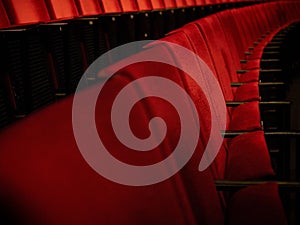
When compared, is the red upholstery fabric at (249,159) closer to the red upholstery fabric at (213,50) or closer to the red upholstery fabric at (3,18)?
the red upholstery fabric at (213,50)

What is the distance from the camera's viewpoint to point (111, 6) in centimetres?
90

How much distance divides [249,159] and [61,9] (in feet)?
1.53

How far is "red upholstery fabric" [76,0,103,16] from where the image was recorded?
0.78m

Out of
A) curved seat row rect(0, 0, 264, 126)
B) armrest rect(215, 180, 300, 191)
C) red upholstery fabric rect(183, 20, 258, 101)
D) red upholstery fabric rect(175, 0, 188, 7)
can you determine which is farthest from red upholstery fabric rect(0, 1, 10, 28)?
red upholstery fabric rect(175, 0, 188, 7)

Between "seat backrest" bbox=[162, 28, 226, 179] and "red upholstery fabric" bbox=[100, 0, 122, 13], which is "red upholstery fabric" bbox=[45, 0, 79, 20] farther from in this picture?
"seat backrest" bbox=[162, 28, 226, 179]

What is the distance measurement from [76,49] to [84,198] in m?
0.58

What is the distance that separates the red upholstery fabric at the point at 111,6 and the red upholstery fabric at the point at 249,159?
1.81 ft

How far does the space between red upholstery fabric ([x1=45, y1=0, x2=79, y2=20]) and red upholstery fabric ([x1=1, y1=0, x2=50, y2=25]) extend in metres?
0.02

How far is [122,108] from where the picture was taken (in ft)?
0.61

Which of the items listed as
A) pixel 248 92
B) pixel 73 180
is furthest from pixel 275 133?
pixel 73 180

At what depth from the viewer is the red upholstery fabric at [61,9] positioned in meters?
0.69

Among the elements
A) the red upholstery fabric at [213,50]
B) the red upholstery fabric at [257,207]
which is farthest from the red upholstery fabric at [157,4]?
the red upholstery fabric at [257,207]

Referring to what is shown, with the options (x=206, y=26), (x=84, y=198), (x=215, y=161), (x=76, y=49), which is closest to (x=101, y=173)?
(x=84, y=198)

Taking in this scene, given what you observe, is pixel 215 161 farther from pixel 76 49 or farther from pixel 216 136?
pixel 76 49
